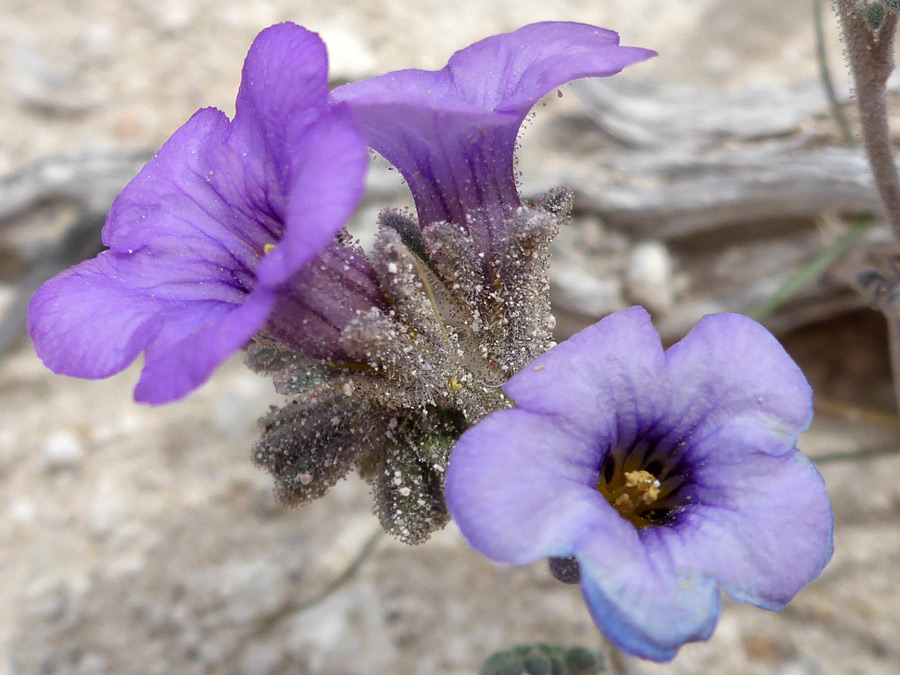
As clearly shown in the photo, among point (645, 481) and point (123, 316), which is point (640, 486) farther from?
point (123, 316)

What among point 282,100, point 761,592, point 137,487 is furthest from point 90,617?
point 761,592

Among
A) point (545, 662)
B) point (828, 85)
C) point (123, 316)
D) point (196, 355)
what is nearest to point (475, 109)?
point (196, 355)

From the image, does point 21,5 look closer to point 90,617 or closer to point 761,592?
point 90,617

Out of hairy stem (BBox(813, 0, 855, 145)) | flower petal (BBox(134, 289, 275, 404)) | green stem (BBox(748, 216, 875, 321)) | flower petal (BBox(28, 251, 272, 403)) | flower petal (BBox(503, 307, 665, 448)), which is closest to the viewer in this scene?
flower petal (BBox(134, 289, 275, 404))

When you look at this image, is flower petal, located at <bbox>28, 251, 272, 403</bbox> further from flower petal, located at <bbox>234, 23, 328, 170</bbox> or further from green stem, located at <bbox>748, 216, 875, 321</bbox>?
green stem, located at <bbox>748, 216, 875, 321</bbox>

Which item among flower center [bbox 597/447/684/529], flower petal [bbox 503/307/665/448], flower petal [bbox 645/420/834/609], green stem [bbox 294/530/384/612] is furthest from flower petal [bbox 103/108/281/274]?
green stem [bbox 294/530/384/612]

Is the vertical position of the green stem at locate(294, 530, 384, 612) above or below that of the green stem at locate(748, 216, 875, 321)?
below

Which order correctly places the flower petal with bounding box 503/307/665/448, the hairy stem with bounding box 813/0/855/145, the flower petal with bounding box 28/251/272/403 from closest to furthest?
1. the flower petal with bounding box 28/251/272/403
2. the flower petal with bounding box 503/307/665/448
3. the hairy stem with bounding box 813/0/855/145
